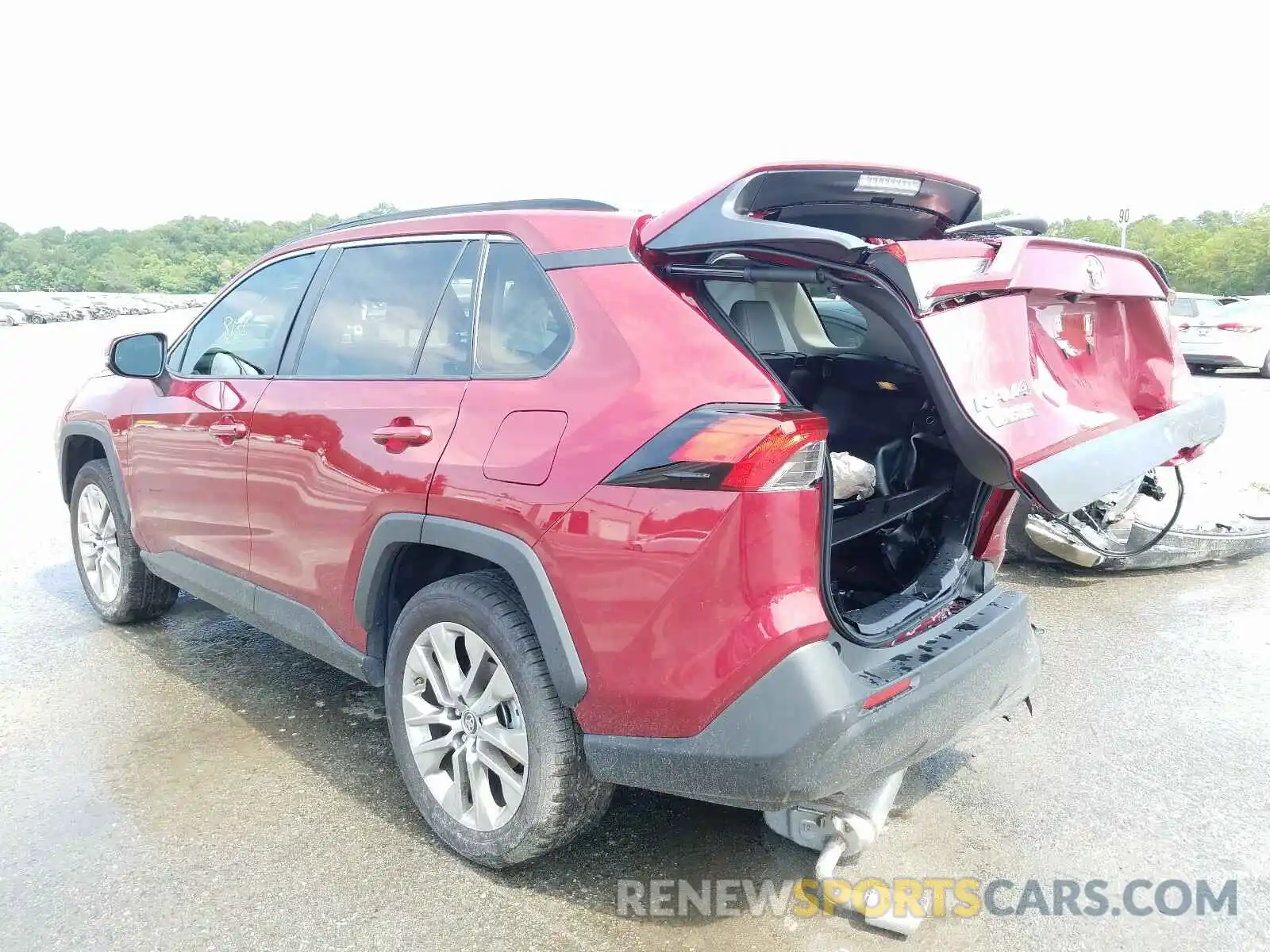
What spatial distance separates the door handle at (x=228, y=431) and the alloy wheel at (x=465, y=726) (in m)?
1.24

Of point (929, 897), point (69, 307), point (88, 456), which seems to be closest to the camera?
point (929, 897)

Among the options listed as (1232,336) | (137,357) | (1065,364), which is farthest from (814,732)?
(1232,336)

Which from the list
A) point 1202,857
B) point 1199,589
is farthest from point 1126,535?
point 1202,857

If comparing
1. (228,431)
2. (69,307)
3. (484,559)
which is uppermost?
(228,431)

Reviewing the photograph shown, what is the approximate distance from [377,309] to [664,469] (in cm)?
146

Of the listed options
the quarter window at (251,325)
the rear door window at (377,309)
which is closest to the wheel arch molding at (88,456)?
the quarter window at (251,325)

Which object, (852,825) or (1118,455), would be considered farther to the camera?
(1118,455)

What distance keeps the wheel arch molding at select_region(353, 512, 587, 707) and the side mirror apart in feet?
5.92

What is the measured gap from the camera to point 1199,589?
5031 mm

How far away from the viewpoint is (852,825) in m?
2.46

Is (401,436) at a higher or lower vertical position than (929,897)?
higher

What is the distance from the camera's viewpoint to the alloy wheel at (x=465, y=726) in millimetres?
2564

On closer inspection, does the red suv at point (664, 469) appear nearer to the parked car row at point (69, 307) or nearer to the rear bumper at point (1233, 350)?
the rear bumper at point (1233, 350)

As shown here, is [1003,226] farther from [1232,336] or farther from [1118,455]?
[1232,336]
